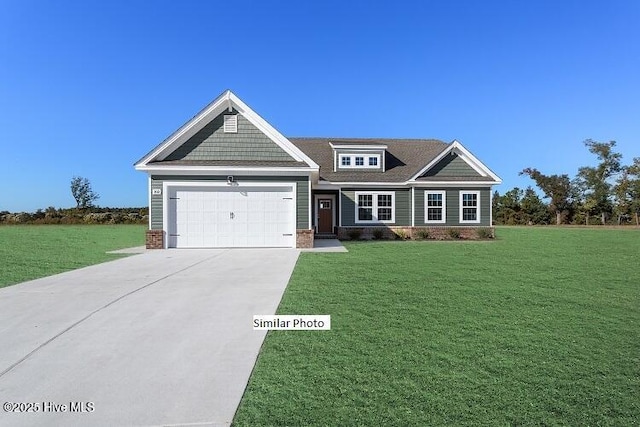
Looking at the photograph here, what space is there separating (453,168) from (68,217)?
3833 cm

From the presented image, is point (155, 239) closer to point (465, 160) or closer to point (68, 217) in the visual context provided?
point (465, 160)

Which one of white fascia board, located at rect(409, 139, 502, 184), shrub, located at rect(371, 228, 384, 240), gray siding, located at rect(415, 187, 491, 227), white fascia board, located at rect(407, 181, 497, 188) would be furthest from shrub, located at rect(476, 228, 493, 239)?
shrub, located at rect(371, 228, 384, 240)

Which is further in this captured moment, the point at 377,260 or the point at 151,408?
the point at 377,260

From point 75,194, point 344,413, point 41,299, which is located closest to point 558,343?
point 344,413

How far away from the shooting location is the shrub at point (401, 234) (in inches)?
757

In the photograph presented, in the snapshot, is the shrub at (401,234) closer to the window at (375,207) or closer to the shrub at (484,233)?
the window at (375,207)

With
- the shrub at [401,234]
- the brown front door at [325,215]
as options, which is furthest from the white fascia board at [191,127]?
the shrub at [401,234]

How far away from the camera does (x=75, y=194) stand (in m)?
50.4

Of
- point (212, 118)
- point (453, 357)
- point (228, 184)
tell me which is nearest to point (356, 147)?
point (212, 118)

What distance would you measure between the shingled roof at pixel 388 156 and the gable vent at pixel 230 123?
6.41 meters

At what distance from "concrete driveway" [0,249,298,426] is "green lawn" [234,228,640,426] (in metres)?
0.41

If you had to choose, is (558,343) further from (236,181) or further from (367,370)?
(236,181)

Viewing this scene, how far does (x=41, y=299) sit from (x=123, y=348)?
3322mm

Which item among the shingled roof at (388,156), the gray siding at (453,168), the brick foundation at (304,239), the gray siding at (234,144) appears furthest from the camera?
the shingled roof at (388,156)
